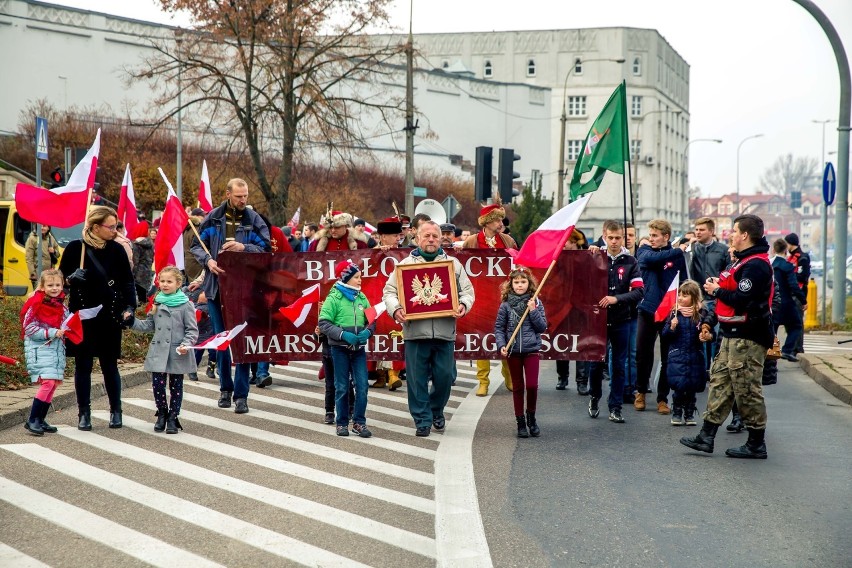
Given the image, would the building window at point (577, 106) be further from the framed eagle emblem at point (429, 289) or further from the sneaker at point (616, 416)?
the framed eagle emblem at point (429, 289)

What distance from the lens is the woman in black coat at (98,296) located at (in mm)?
9500

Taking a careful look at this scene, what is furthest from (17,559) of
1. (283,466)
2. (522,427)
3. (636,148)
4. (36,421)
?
(636,148)

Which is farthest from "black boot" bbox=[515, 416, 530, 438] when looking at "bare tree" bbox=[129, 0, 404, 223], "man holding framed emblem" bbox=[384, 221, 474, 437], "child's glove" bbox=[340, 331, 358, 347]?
"bare tree" bbox=[129, 0, 404, 223]

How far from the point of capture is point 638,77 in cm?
9438

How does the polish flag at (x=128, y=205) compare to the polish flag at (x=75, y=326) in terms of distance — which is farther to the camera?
the polish flag at (x=128, y=205)

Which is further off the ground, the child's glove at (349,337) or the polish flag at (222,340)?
the child's glove at (349,337)

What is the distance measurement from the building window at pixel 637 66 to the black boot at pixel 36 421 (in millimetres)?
89061

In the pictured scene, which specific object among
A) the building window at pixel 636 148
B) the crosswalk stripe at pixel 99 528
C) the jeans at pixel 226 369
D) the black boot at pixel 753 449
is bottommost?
the crosswalk stripe at pixel 99 528

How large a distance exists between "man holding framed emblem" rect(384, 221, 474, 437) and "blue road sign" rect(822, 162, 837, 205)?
40.5ft

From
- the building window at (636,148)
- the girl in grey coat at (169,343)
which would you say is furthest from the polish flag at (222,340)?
the building window at (636,148)

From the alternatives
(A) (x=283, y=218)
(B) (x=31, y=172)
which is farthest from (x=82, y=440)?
(B) (x=31, y=172)

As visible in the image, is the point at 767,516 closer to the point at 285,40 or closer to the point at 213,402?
the point at 213,402

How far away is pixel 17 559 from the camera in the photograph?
5.73 metres

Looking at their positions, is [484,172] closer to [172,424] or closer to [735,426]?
[735,426]
